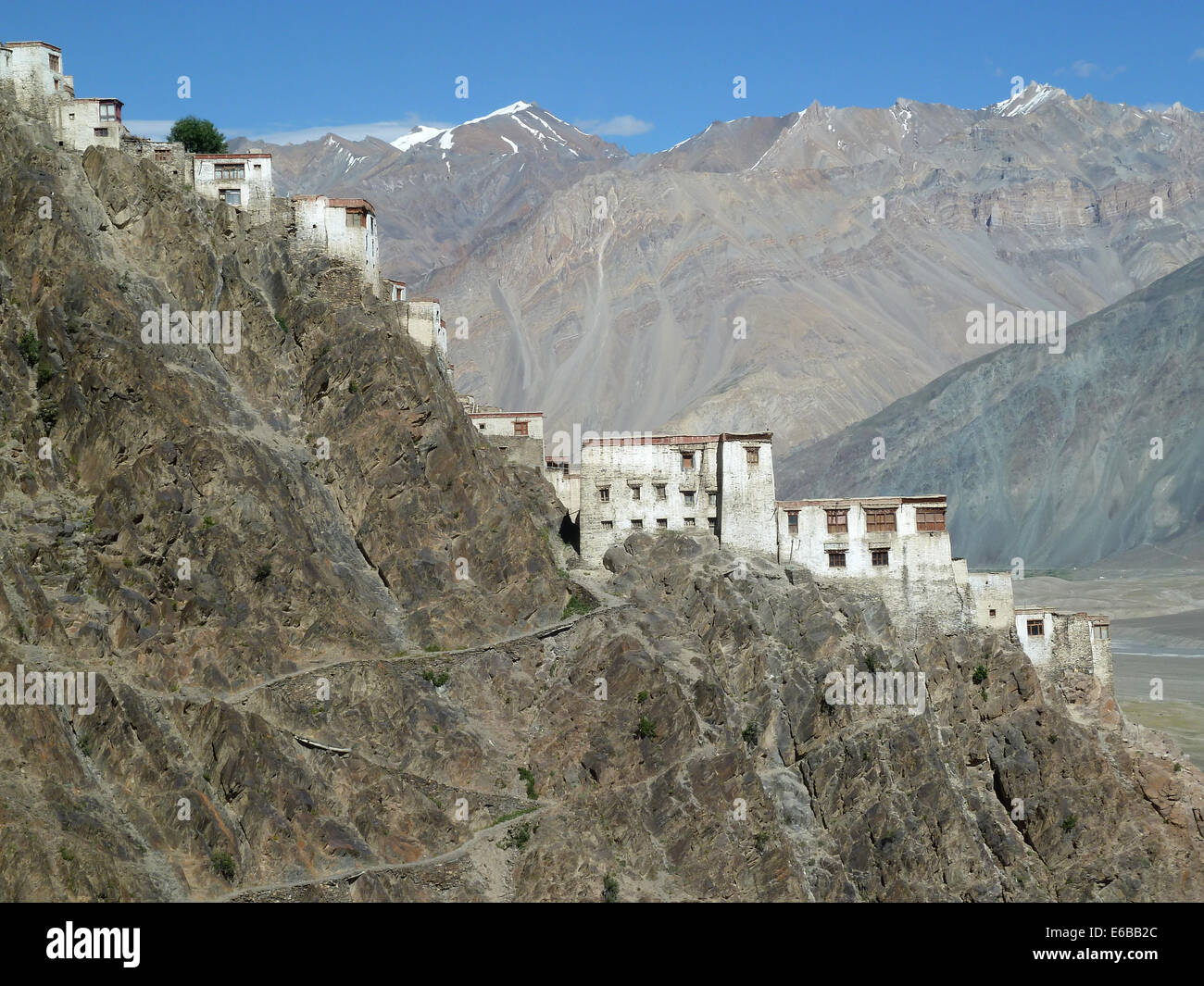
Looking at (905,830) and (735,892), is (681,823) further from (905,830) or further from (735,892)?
(905,830)

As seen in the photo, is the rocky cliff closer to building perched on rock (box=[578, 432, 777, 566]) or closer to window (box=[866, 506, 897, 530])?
building perched on rock (box=[578, 432, 777, 566])

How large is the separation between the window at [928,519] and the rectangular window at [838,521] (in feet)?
12.8

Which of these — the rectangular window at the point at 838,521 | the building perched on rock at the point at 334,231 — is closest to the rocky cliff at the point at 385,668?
the building perched on rock at the point at 334,231

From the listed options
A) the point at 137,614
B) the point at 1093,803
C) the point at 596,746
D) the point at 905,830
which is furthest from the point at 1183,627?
the point at 137,614

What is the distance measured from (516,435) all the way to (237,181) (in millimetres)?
21406

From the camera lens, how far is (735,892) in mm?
84188

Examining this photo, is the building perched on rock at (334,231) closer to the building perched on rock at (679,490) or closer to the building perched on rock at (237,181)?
the building perched on rock at (237,181)

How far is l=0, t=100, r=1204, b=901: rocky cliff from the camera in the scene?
2940 inches

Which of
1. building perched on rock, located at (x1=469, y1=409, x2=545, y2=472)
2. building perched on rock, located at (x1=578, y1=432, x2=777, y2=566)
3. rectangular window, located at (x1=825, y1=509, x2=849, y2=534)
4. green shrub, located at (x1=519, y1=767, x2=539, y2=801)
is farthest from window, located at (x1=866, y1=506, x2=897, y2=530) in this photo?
green shrub, located at (x1=519, y1=767, x2=539, y2=801)

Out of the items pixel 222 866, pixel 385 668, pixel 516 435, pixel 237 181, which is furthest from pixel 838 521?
pixel 222 866

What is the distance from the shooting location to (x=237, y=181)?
96688 mm

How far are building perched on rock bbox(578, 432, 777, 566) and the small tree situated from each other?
35.8m

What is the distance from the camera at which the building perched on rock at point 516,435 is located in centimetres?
10356

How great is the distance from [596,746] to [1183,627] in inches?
4712
